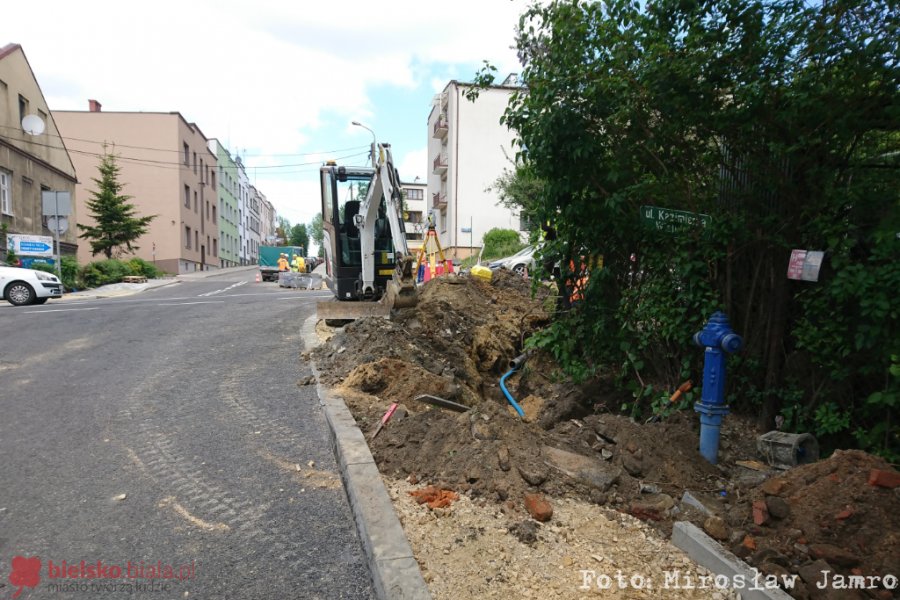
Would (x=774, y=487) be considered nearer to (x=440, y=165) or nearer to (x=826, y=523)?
(x=826, y=523)

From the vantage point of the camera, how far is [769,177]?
4.04 m

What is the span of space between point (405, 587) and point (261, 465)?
7.06 feet

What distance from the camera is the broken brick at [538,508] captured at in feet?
10.3

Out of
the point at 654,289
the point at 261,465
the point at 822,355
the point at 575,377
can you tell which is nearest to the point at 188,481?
the point at 261,465

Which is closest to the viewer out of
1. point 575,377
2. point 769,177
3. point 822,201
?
point 822,201

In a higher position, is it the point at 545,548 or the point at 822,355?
the point at 822,355

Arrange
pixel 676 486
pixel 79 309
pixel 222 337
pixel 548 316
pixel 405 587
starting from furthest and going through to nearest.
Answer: pixel 79 309 → pixel 222 337 → pixel 548 316 → pixel 676 486 → pixel 405 587

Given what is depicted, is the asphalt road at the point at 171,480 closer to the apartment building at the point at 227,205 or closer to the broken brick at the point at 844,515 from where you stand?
the broken brick at the point at 844,515

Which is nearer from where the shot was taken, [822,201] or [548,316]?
[822,201]

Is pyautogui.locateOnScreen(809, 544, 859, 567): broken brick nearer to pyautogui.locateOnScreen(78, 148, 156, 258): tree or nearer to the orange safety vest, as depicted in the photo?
the orange safety vest

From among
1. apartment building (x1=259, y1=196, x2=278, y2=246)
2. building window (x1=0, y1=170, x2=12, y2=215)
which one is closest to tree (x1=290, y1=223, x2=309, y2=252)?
apartment building (x1=259, y1=196, x2=278, y2=246)

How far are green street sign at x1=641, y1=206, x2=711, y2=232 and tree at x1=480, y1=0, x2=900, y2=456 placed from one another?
0.24ft

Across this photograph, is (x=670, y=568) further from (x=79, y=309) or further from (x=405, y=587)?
(x=79, y=309)

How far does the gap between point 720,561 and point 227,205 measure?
65.5 metres
